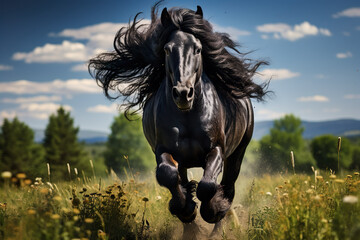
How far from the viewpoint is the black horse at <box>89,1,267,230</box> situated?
4.63 m

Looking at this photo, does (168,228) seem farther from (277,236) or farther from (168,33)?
(168,33)

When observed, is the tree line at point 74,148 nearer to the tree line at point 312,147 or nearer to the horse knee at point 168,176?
the tree line at point 312,147

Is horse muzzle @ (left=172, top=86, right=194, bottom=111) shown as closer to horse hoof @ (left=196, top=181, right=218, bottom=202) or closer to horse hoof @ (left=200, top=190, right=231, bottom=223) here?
horse hoof @ (left=196, top=181, right=218, bottom=202)

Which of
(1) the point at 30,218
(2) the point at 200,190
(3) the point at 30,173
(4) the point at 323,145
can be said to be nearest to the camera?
(1) the point at 30,218

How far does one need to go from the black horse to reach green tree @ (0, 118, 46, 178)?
99.5ft

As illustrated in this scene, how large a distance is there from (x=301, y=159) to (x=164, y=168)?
2107 inches

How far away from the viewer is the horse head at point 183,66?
4336 millimetres

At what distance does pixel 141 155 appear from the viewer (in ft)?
157

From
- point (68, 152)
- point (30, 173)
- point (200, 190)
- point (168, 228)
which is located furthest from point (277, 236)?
point (68, 152)

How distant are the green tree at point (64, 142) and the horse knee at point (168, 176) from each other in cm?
3836

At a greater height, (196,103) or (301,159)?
(196,103)

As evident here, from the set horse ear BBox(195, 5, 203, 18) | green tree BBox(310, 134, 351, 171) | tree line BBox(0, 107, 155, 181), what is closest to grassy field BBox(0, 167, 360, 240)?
horse ear BBox(195, 5, 203, 18)

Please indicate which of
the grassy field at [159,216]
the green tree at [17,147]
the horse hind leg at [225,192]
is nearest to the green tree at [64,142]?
the green tree at [17,147]

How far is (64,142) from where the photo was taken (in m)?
43.8
